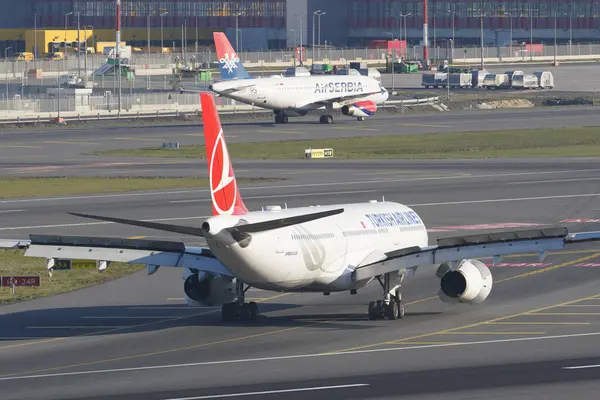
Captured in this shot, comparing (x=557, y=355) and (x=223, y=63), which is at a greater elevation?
(x=223, y=63)

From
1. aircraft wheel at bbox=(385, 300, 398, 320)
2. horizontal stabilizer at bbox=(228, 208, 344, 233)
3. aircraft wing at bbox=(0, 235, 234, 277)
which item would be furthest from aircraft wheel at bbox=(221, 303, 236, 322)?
horizontal stabilizer at bbox=(228, 208, 344, 233)

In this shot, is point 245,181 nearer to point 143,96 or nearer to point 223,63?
point 223,63

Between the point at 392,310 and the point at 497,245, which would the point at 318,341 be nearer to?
the point at 392,310

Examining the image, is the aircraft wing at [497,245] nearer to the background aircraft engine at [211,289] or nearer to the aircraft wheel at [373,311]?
the aircraft wheel at [373,311]

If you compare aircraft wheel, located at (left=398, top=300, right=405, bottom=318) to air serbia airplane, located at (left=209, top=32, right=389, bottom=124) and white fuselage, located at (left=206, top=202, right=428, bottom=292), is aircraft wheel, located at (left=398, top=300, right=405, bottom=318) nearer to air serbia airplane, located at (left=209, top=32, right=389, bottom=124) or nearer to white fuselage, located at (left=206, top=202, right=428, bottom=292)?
white fuselage, located at (left=206, top=202, right=428, bottom=292)

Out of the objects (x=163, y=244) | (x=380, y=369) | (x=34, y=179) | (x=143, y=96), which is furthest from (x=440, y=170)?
(x=143, y=96)

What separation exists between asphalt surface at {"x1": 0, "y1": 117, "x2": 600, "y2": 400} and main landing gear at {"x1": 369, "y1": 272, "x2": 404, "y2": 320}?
0.38 metres

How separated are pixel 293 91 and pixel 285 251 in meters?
113

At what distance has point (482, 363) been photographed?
123ft

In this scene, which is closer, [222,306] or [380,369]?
[380,369]

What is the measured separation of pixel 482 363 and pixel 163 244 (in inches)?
499

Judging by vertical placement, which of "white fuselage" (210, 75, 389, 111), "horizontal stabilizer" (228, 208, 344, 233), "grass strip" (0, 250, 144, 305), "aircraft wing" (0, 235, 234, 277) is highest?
"white fuselage" (210, 75, 389, 111)

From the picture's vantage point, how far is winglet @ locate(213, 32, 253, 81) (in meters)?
152

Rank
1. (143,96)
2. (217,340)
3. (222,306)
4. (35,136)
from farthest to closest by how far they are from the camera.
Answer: (143,96) < (35,136) < (222,306) < (217,340)
